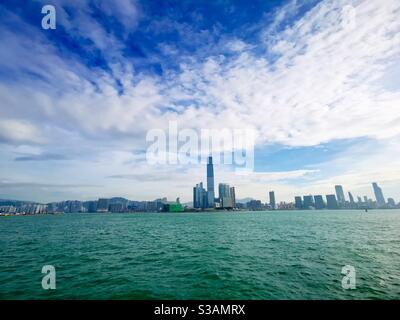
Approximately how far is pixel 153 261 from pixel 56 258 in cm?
A: 1154

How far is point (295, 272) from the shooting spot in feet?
53.2

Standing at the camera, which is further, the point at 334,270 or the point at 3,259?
the point at 3,259

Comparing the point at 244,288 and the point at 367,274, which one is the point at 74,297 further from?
the point at 367,274

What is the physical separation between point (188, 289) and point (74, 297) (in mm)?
6710
